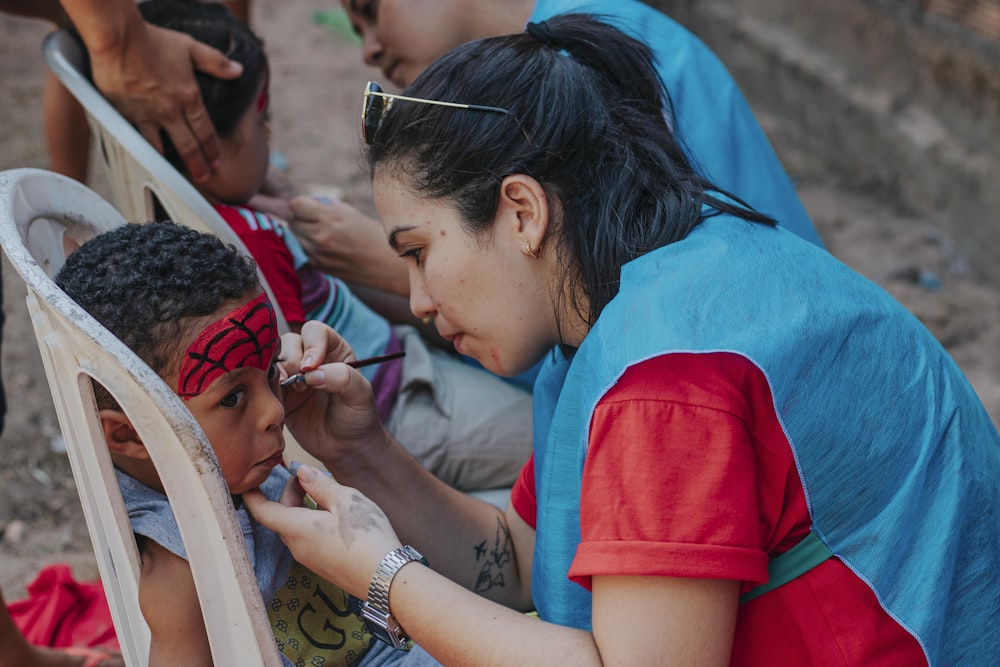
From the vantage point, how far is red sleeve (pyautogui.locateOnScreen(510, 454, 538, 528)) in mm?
1867

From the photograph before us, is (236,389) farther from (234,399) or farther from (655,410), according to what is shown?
(655,410)

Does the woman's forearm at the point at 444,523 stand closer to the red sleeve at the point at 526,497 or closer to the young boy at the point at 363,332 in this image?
the red sleeve at the point at 526,497

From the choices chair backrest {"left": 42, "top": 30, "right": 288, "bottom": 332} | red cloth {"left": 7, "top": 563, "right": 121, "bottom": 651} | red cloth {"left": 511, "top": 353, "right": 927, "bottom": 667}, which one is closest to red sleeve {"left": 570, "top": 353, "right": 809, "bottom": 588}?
red cloth {"left": 511, "top": 353, "right": 927, "bottom": 667}

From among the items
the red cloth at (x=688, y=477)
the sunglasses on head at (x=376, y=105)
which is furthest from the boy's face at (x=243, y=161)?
the red cloth at (x=688, y=477)

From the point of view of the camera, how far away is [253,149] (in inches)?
93.5

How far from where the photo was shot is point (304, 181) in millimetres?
5184

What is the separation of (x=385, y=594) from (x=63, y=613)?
140 cm

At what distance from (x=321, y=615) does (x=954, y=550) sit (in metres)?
0.96

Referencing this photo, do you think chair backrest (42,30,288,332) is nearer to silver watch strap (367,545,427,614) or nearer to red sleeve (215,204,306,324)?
red sleeve (215,204,306,324)

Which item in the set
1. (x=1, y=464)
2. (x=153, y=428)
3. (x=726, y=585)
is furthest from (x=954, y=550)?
(x=1, y=464)

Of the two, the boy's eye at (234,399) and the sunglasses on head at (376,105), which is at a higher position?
the sunglasses on head at (376,105)

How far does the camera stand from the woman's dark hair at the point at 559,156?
4.77ft

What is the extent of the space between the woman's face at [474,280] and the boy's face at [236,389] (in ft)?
0.78

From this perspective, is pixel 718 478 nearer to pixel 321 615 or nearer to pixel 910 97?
pixel 321 615
